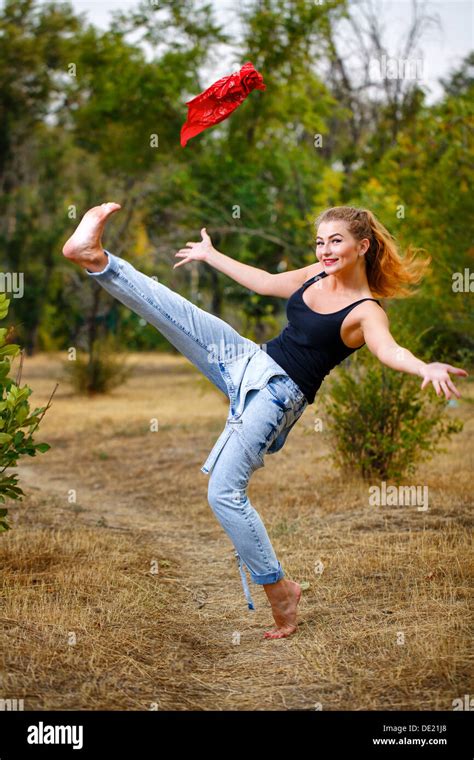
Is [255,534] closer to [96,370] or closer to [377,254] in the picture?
[377,254]

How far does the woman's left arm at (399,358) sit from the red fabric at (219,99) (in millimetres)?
1170

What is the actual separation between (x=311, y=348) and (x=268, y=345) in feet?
0.81

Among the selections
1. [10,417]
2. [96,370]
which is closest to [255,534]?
[10,417]

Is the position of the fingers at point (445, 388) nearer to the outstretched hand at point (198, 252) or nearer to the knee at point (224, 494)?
the knee at point (224, 494)

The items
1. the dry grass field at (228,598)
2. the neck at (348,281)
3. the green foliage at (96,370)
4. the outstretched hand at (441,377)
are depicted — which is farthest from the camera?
the green foliage at (96,370)

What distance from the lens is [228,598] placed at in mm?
5227

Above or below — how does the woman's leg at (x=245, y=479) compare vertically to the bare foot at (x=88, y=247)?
below

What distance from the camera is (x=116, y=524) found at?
6938 mm

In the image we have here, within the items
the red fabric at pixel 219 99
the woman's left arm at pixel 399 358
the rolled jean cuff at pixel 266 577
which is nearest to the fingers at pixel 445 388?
the woman's left arm at pixel 399 358

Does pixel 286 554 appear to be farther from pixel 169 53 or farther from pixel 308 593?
pixel 169 53

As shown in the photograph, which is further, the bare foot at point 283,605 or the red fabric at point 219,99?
the red fabric at point 219,99

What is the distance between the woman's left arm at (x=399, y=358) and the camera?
331cm

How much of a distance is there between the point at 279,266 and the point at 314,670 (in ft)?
42.8
